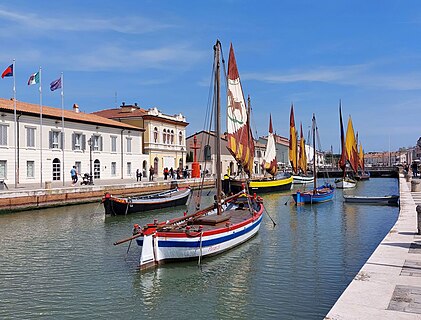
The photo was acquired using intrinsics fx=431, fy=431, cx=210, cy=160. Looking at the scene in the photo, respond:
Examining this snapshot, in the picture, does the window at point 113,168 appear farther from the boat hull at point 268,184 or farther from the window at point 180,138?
the window at point 180,138

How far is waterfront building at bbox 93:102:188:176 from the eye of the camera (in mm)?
62094

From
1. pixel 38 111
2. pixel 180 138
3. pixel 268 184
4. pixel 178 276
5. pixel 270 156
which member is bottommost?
pixel 178 276

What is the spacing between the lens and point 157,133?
6419 cm

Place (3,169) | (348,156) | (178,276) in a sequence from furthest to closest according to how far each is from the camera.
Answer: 1. (348,156)
2. (3,169)
3. (178,276)

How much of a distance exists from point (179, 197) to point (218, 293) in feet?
77.4

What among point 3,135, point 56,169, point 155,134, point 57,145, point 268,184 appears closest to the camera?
point 3,135

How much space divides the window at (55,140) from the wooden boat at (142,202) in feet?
51.8

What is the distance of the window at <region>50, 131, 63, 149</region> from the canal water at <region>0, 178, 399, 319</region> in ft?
72.6

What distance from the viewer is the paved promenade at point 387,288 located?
24.7 ft

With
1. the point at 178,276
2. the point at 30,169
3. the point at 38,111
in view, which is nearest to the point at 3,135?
the point at 30,169

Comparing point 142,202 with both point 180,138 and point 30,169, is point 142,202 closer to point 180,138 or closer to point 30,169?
point 30,169

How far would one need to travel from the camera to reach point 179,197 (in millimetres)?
35750

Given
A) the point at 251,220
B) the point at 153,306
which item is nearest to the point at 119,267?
the point at 153,306

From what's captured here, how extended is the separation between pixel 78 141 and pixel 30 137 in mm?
7056
